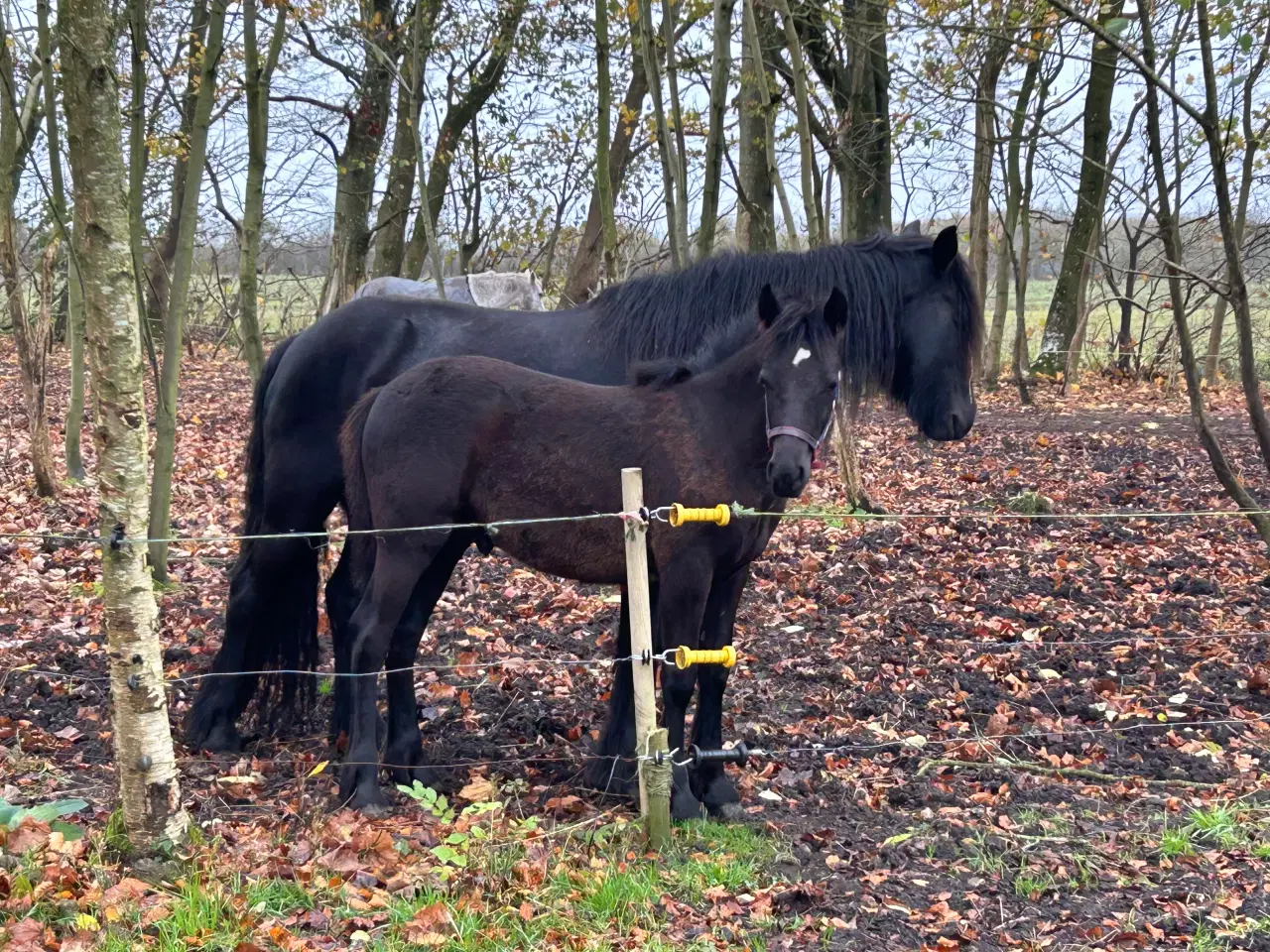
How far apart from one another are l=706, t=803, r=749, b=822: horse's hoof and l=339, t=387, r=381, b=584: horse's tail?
194cm

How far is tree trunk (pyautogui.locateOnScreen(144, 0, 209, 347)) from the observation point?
7059 mm

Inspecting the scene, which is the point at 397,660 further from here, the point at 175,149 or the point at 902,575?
the point at 175,149

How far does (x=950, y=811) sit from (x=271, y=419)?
393cm

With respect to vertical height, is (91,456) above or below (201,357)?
below

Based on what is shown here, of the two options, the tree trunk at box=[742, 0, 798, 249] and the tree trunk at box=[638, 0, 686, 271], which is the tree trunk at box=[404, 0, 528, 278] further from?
the tree trunk at box=[742, 0, 798, 249]

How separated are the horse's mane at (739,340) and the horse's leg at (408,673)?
116cm

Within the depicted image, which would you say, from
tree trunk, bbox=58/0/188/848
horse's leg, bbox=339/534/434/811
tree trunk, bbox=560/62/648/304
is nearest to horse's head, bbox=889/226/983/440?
horse's leg, bbox=339/534/434/811

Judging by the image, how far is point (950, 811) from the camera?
15.3 ft

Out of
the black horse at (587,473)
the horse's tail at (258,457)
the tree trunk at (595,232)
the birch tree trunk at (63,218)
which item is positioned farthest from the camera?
the tree trunk at (595,232)

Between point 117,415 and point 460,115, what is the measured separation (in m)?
17.7

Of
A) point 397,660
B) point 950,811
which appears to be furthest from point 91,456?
point 950,811

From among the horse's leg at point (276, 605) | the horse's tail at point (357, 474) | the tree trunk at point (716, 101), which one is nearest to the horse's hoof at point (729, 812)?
the horse's tail at point (357, 474)

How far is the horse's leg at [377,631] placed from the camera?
15.5ft

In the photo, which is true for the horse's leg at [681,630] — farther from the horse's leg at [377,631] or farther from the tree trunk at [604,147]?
the tree trunk at [604,147]
